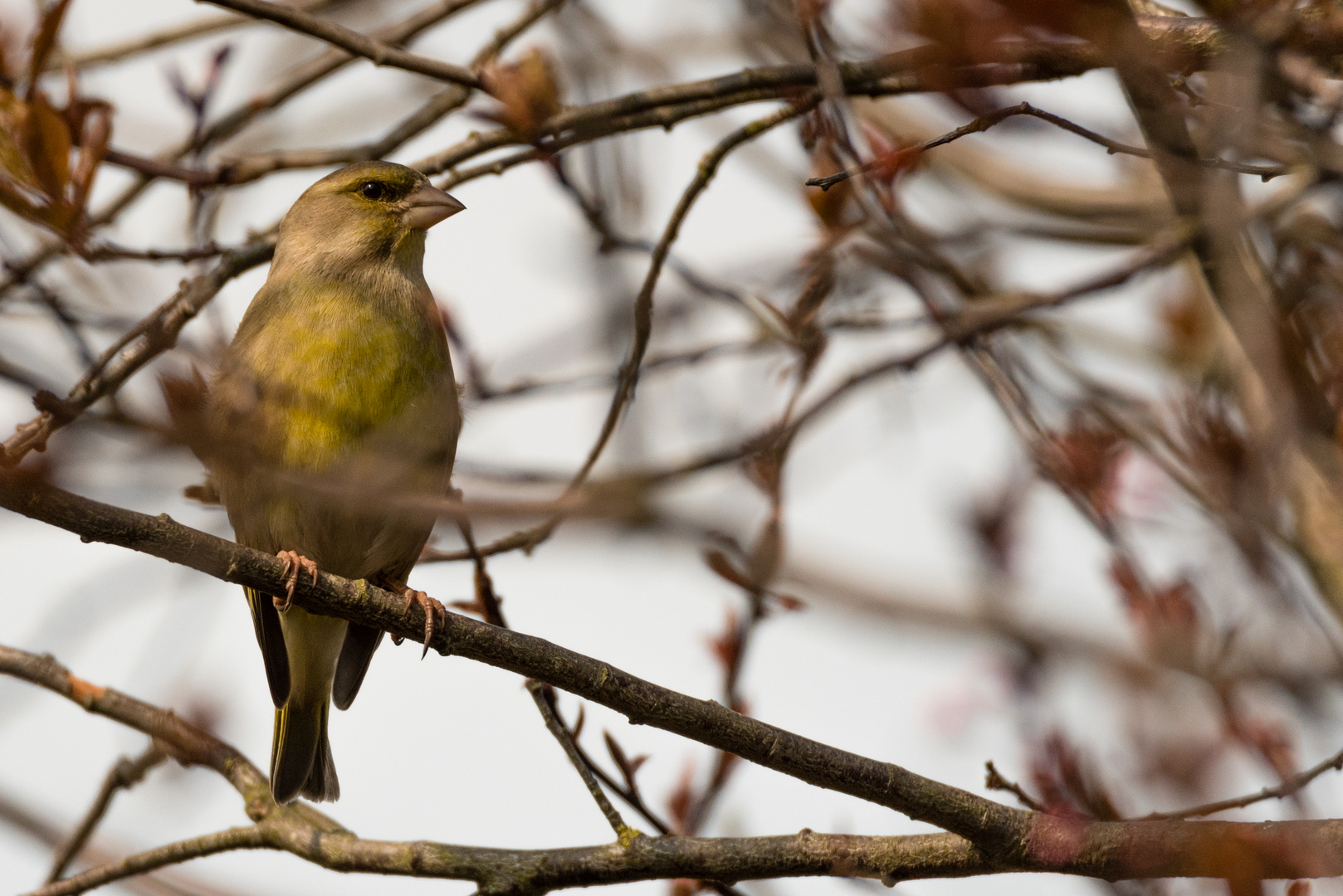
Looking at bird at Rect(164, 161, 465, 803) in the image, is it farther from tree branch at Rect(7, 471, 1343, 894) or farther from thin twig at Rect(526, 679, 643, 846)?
tree branch at Rect(7, 471, 1343, 894)

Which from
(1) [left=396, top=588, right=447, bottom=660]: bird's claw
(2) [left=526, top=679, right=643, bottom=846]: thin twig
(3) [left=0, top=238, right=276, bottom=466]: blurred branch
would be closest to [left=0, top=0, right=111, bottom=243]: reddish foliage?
(3) [left=0, top=238, right=276, bottom=466]: blurred branch

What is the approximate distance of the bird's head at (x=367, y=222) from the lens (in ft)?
17.9

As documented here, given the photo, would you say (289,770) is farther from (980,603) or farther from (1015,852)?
(980,603)

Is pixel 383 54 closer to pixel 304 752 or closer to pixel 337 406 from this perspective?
pixel 337 406

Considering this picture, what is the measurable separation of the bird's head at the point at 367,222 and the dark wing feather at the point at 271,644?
134 centimetres

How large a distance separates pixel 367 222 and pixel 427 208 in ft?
0.87

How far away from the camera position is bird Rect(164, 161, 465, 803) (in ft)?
15.6

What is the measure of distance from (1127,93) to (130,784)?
3.78 metres

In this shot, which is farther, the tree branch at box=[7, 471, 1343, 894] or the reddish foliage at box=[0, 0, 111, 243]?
the reddish foliage at box=[0, 0, 111, 243]

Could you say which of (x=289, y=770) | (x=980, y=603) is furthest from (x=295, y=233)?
(x=980, y=603)

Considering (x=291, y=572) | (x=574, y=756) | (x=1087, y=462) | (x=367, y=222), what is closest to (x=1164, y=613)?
(x=1087, y=462)

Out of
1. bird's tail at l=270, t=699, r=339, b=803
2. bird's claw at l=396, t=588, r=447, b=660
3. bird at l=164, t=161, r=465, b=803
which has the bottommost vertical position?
bird's claw at l=396, t=588, r=447, b=660

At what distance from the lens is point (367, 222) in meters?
5.63

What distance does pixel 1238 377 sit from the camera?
4719 millimetres
